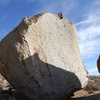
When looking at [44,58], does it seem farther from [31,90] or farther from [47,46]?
[31,90]

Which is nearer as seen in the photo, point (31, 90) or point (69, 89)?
point (31, 90)

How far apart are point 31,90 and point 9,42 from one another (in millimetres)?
2584

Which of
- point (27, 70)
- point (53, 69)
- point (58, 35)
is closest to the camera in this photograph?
point (27, 70)

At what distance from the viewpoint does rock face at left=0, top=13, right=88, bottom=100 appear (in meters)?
13.5

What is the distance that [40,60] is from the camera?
45.6 ft

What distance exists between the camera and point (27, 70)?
13.4m

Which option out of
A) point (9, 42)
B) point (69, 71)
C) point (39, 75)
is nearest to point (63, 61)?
point (69, 71)

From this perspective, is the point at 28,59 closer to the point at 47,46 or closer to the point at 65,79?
the point at 47,46

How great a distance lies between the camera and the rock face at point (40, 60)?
530 inches

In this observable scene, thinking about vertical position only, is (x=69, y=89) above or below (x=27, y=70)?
below

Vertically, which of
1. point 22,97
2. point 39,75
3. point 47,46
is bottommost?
point 22,97

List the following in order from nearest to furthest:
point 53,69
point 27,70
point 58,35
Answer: point 27,70, point 53,69, point 58,35

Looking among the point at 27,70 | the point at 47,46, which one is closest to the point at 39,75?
the point at 27,70

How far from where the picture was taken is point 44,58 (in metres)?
14.2
